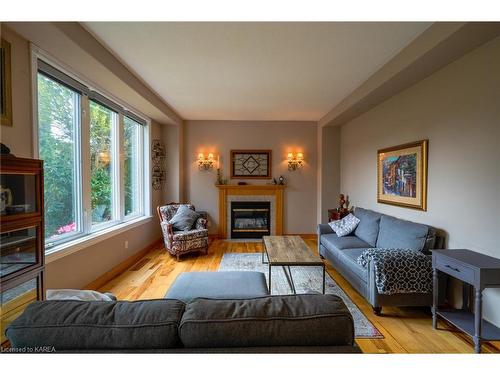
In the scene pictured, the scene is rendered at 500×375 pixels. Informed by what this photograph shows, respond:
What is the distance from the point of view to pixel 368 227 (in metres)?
3.62

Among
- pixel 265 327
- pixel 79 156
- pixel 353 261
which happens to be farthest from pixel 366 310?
pixel 79 156

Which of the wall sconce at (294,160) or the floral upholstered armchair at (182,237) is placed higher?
the wall sconce at (294,160)

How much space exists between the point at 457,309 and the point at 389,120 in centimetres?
254

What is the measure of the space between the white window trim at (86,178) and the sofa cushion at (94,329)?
167 cm

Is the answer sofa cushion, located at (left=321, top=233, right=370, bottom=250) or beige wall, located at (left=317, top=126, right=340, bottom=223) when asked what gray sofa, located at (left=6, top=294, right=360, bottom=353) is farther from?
beige wall, located at (left=317, top=126, right=340, bottom=223)

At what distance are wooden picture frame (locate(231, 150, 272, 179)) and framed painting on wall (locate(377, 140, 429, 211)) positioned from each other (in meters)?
2.43

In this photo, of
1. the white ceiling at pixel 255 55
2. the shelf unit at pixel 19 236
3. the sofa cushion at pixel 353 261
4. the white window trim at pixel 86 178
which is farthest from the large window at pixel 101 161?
the sofa cushion at pixel 353 261

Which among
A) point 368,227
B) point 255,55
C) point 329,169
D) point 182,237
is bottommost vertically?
point 182,237

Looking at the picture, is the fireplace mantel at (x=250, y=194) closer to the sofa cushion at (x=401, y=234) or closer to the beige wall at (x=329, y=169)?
the beige wall at (x=329, y=169)

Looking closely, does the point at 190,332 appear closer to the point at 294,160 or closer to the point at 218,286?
the point at 218,286

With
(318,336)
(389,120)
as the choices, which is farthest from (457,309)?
(389,120)

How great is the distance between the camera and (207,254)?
4.55m

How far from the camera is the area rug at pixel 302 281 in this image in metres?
2.29

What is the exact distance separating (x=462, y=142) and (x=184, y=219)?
406 centimetres
